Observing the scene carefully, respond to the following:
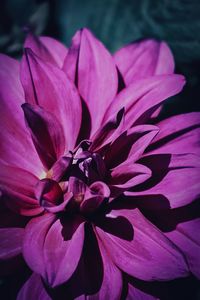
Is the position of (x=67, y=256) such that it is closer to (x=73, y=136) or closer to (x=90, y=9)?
(x=73, y=136)

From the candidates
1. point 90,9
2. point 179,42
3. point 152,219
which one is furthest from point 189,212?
point 90,9

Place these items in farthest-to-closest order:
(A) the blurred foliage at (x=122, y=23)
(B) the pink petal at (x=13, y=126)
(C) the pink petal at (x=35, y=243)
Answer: (A) the blurred foliage at (x=122, y=23) < (B) the pink petal at (x=13, y=126) < (C) the pink petal at (x=35, y=243)

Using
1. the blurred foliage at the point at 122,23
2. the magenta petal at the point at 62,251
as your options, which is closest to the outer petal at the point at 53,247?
the magenta petal at the point at 62,251

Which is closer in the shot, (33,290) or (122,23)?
(33,290)

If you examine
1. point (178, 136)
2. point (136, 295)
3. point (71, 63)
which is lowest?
point (136, 295)

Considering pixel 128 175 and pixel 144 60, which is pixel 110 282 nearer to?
pixel 128 175

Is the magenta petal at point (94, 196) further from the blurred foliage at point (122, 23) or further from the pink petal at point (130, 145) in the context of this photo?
the blurred foliage at point (122, 23)

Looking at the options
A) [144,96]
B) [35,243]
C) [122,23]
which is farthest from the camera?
[122,23]

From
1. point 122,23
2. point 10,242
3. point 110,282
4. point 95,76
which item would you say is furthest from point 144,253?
point 122,23
